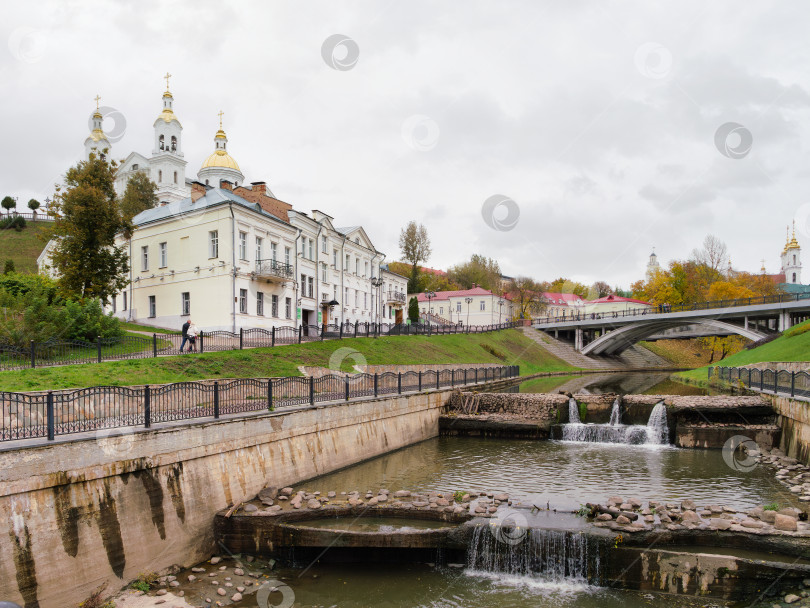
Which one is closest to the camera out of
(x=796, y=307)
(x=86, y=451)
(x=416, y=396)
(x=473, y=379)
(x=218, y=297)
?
(x=86, y=451)

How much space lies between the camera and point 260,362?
23.7 m

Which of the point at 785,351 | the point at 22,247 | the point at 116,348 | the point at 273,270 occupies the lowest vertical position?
the point at 785,351

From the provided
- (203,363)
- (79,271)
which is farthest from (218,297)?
(203,363)

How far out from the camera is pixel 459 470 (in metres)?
16.5

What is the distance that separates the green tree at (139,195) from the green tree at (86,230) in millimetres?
28101

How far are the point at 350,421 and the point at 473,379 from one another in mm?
15132

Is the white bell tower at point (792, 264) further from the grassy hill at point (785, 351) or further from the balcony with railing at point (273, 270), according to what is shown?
the balcony with railing at point (273, 270)

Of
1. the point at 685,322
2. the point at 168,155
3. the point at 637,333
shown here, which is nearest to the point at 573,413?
the point at 685,322

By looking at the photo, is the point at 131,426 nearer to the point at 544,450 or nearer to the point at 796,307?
the point at 544,450

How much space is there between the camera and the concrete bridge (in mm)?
50969

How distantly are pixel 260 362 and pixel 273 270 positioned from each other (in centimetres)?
1384

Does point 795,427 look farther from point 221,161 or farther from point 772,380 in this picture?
point 221,161

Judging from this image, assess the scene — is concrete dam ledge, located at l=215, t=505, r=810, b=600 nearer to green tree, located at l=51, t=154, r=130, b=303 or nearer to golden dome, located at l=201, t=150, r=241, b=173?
green tree, located at l=51, t=154, r=130, b=303

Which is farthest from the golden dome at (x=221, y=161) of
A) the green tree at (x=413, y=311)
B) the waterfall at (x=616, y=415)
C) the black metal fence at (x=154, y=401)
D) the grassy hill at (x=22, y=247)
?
the waterfall at (x=616, y=415)
